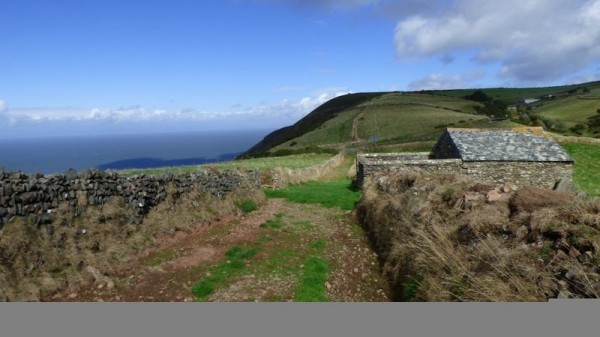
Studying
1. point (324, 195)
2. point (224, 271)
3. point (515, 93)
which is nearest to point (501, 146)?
point (324, 195)

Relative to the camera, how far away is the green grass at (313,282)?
9.31 meters

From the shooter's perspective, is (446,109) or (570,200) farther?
(446,109)

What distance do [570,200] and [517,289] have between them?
11.0ft

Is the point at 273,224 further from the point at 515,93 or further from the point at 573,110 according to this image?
the point at 515,93

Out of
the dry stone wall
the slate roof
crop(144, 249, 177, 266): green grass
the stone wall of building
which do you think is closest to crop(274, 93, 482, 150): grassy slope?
the slate roof

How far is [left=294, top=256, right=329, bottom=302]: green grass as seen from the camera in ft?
30.5

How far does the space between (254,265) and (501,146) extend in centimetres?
2025

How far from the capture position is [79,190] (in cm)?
1216


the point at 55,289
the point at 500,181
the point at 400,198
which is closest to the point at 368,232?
the point at 400,198

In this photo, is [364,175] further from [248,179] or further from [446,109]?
[446,109]

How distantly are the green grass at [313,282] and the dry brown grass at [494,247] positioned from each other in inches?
72.5

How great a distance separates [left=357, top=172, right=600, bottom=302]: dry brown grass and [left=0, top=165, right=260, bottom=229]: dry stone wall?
875 cm

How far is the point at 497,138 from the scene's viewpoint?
26531mm

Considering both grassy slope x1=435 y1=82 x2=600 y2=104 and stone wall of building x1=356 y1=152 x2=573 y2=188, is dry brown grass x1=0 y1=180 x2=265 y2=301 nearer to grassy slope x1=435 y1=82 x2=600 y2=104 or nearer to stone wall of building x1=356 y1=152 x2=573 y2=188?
stone wall of building x1=356 y1=152 x2=573 y2=188
